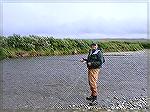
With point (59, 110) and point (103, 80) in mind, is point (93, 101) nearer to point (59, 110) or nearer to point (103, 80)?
point (59, 110)

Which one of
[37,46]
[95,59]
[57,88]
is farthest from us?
[37,46]

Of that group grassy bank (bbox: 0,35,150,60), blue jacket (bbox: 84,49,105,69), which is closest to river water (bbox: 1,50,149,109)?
blue jacket (bbox: 84,49,105,69)

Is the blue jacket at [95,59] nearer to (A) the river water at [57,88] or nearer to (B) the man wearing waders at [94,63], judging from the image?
(B) the man wearing waders at [94,63]

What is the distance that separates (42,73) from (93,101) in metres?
9.88

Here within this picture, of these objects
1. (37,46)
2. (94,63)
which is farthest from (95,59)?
(37,46)

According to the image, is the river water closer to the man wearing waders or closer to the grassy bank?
the man wearing waders

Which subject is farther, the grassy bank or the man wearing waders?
the grassy bank

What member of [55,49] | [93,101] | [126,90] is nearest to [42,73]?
[126,90]

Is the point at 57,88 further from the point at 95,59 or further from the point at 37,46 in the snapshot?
the point at 37,46

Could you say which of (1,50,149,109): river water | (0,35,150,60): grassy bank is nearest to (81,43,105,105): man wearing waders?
(1,50,149,109): river water

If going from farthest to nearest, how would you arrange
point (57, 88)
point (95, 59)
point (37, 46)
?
point (37, 46) < point (57, 88) < point (95, 59)

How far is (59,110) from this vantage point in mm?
13039

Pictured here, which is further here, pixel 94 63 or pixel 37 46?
pixel 37 46

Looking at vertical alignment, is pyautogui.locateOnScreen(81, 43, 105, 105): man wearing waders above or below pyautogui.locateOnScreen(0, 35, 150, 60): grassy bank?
above
